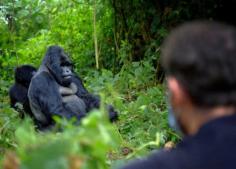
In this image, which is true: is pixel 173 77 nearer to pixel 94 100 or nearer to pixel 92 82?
pixel 94 100

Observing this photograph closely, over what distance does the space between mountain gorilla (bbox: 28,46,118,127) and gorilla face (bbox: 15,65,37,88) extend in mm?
1233

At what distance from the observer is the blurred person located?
141 cm

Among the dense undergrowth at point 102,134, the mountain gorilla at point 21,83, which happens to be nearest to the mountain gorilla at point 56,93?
the dense undergrowth at point 102,134

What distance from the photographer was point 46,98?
5984 mm

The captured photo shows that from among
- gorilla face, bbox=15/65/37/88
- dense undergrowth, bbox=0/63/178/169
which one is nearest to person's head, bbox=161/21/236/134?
dense undergrowth, bbox=0/63/178/169

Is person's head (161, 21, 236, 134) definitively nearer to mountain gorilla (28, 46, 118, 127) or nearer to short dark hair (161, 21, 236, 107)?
short dark hair (161, 21, 236, 107)

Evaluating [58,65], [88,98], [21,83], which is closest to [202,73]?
[58,65]

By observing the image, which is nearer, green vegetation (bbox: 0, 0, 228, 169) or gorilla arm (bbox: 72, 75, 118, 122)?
green vegetation (bbox: 0, 0, 228, 169)

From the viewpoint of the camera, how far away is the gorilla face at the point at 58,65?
6.17 m

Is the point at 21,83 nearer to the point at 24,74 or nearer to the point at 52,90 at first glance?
the point at 24,74

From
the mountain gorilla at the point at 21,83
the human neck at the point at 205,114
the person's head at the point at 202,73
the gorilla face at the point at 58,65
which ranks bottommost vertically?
the mountain gorilla at the point at 21,83

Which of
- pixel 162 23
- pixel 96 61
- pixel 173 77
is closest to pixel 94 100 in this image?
pixel 162 23

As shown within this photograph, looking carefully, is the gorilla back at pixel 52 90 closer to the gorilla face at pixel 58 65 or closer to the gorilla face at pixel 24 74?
the gorilla face at pixel 58 65

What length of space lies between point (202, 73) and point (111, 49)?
8930 mm
